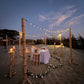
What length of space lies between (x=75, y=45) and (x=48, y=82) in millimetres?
7850

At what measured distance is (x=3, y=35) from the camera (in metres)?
14.3

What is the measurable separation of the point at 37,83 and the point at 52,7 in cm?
825

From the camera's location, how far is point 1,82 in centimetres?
→ 148

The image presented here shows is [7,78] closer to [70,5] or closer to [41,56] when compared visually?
[41,56]

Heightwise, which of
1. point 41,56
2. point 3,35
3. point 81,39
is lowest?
point 41,56

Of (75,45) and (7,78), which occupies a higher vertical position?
(75,45)

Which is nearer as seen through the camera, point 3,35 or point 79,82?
point 79,82

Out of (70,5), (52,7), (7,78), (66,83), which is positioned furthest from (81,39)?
(7,78)

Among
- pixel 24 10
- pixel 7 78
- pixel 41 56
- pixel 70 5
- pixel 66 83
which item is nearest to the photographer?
pixel 66 83

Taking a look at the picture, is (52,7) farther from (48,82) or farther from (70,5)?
(48,82)

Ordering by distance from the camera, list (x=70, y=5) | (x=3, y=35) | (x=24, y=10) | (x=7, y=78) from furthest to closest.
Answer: (x=3, y=35) → (x=24, y=10) → (x=70, y=5) → (x=7, y=78)

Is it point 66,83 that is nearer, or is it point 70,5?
point 66,83

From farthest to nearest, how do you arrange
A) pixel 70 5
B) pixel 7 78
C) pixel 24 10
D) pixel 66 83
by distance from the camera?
pixel 24 10 < pixel 70 5 < pixel 7 78 < pixel 66 83

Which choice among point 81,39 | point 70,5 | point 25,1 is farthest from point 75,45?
point 25,1
